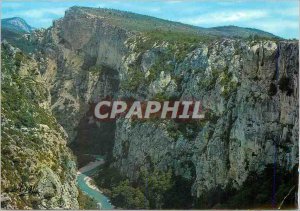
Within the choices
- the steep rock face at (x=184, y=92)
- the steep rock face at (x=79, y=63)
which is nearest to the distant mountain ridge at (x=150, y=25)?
the steep rock face at (x=184, y=92)

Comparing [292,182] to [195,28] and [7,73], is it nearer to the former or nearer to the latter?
[7,73]

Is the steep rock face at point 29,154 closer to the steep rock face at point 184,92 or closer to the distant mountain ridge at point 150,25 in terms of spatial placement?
the steep rock face at point 184,92

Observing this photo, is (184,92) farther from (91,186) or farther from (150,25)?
(150,25)

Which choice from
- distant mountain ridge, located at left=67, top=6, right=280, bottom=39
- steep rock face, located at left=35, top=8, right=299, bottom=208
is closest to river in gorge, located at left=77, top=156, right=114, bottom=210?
steep rock face, located at left=35, top=8, right=299, bottom=208

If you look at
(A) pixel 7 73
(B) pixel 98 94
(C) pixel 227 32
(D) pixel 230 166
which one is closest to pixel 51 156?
(A) pixel 7 73

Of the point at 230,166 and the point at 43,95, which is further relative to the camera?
the point at 43,95

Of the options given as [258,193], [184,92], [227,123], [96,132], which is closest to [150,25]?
[96,132]
